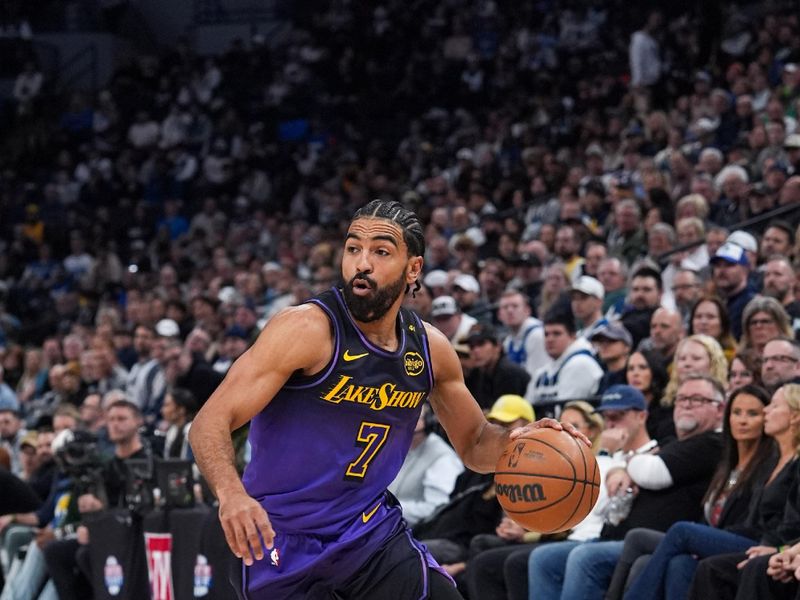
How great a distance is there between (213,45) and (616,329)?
18.7 m

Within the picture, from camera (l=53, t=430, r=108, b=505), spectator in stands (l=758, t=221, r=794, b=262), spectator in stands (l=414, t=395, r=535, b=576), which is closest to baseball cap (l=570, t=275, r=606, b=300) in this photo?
spectator in stands (l=758, t=221, r=794, b=262)

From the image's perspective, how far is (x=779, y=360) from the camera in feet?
26.2

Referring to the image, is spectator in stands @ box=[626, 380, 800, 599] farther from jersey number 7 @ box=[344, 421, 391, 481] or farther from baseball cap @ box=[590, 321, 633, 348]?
jersey number 7 @ box=[344, 421, 391, 481]

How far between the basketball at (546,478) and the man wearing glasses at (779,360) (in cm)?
309

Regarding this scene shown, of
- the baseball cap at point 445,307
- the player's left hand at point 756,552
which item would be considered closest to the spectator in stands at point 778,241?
the baseball cap at point 445,307

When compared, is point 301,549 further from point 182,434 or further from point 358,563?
point 182,434

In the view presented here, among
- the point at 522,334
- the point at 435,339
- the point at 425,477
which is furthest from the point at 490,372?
the point at 435,339

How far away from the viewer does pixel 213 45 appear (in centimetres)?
2695

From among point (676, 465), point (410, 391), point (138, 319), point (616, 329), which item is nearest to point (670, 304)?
point (616, 329)

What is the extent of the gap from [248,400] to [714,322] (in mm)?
5384

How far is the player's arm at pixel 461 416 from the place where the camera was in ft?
17.2

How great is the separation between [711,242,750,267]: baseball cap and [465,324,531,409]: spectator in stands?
1681 millimetres

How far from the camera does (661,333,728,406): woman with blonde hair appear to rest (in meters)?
8.62

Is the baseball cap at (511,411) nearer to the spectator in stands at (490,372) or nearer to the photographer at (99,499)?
the spectator in stands at (490,372)
